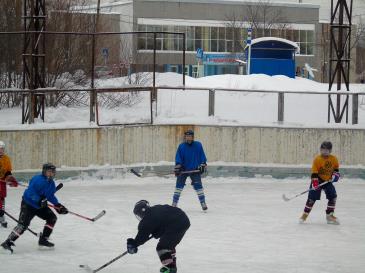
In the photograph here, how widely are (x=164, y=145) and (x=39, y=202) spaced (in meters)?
7.75

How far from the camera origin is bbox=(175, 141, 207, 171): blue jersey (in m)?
14.2

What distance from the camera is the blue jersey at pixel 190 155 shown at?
46.6ft

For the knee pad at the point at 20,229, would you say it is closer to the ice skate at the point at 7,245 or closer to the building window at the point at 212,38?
the ice skate at the point at 7,245

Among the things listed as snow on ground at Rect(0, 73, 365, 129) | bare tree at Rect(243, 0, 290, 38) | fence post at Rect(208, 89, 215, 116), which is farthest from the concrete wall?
bare tree at Rect(243, 0, 290, 38)

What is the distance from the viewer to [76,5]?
29531mm

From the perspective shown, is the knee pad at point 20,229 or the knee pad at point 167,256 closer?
the knee pad at point 167,256

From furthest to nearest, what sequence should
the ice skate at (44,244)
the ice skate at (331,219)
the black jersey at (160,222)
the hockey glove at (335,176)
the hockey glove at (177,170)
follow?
the hockey glove at (177,170) < the ice skate at (331,219) < the hockey glove at (335,176) < the ice skate at (44,244) < the black jersey at (160,222)

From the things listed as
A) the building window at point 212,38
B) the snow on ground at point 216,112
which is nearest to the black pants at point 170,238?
the snow on ground at point 216,112

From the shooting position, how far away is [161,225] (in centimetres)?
833

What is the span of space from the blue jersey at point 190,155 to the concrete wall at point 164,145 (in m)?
4.04

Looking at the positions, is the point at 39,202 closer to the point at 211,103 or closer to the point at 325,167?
the point at 325,167

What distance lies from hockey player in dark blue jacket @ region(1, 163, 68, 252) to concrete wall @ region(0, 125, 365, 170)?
6437 mm

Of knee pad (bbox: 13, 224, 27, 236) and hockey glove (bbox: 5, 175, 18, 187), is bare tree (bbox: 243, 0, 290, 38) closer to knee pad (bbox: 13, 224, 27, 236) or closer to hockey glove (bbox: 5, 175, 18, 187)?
hockey glove (bbox: 5, 175, 18, 187)

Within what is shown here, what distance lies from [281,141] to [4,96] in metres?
7.83
